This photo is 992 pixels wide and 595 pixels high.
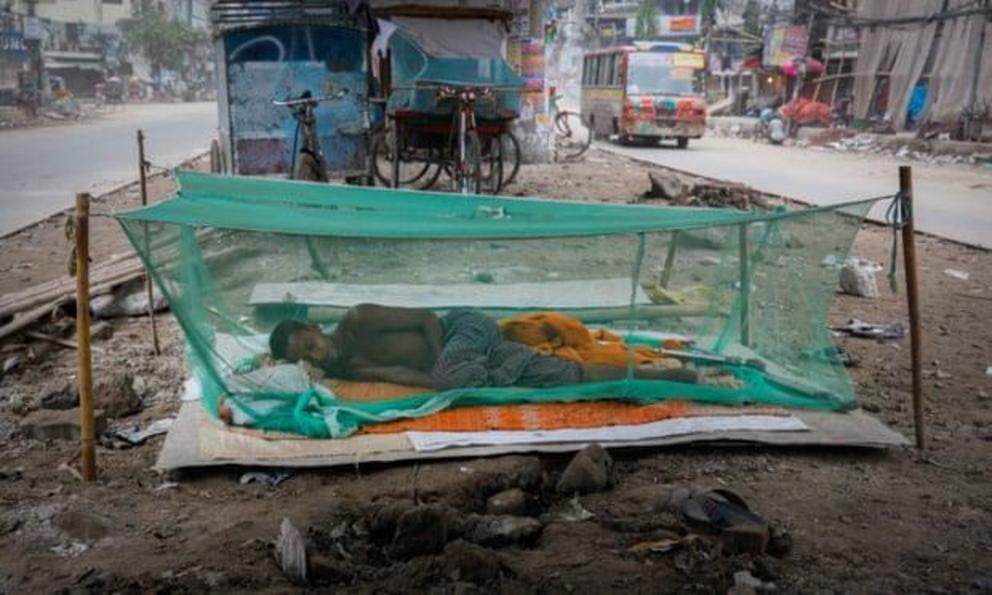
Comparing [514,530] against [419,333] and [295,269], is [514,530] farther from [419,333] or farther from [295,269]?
[295,269]

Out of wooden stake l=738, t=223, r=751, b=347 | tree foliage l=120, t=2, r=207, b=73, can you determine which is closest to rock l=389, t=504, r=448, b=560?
wooden stake l=738, t=223, r=751, b=347

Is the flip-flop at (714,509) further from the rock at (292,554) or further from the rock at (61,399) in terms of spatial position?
the rock at (61,399)

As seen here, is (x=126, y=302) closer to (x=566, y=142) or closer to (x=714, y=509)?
(x=714, y=509)

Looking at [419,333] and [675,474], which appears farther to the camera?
[419,333]

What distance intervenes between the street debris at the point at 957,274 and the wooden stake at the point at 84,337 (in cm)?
668

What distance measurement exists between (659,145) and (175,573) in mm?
20009

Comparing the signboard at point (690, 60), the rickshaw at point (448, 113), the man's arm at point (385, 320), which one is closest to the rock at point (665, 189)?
the rickshaw at point (448, 113)

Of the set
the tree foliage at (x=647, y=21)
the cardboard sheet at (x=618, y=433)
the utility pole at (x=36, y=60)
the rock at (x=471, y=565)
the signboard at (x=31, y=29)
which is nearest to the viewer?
the rock at (x=471, y=565)

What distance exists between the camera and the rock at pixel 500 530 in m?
3.04

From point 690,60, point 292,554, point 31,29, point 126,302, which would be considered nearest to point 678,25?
point 690,60

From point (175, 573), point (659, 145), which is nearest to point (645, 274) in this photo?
point (175, 573)

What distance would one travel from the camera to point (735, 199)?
10398 mm

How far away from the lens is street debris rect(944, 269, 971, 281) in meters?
7.51

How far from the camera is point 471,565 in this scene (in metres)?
2.76
